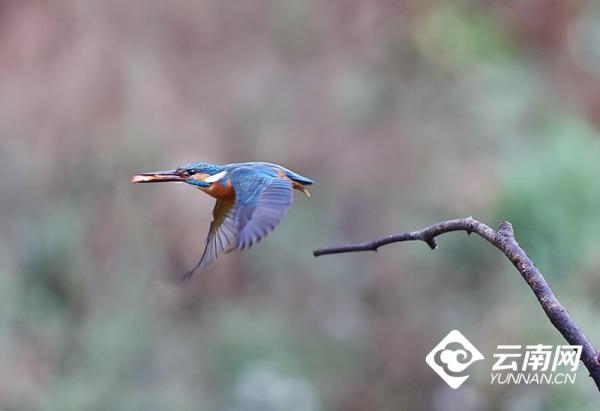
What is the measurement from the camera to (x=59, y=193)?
3.90 m

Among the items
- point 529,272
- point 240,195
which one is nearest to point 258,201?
point 240,195

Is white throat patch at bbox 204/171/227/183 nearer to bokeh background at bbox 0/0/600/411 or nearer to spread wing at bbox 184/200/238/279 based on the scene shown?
spread wing at bbox 184/200/238/279

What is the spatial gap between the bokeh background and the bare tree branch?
2.01 metres

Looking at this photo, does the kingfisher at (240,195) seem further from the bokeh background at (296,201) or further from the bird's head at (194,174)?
the bokeh background at (296,201)

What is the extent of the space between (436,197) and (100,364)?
4.59 feet

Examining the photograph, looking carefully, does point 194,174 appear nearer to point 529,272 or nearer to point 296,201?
point 529,272

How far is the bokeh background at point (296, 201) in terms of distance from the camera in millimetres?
3326

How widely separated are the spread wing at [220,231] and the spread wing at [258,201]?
2 centimetres

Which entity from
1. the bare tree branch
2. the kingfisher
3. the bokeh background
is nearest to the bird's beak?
the kingfisher

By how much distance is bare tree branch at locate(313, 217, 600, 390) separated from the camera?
0.65m

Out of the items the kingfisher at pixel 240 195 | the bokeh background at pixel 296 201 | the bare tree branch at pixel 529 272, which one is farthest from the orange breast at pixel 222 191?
the bokeh background at pixel 296 201

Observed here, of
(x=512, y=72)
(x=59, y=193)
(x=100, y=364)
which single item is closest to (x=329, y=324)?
(x=100, y=364)

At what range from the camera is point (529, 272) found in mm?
711

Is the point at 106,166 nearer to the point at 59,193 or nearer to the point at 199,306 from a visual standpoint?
the point at 59,193
